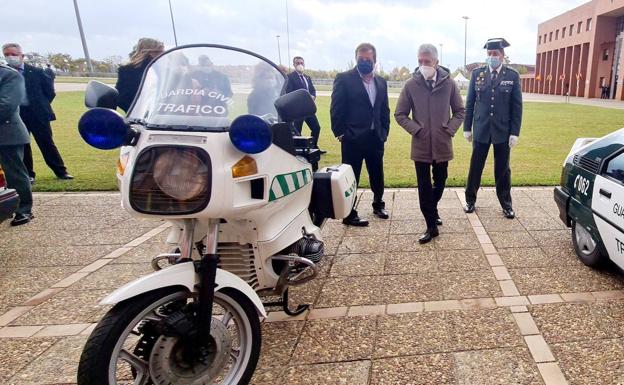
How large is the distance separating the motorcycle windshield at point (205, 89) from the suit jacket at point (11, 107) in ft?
11.4

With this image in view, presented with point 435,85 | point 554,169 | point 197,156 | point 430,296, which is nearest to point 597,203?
point 430,296

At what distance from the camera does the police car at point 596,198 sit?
10.2ft

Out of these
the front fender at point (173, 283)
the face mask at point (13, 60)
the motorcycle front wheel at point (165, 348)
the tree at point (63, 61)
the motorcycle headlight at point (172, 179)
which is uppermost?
the tree at point (63, 61)

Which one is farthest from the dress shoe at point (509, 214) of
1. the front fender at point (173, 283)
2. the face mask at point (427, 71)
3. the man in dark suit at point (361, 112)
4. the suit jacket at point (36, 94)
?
the suit jacket at point (36, 94)

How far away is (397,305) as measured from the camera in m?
3.17

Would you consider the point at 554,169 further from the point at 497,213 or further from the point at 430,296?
the point at 430,296

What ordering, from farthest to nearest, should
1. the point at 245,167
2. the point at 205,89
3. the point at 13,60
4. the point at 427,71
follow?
the point at 13,60, the point at 427,71, the point at 205,89, the point at 245,167

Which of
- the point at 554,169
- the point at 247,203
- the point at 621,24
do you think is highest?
the point at 621,24

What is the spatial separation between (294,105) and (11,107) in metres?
4.23

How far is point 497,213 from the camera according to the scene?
5.28 metres

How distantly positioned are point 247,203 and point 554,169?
7.39 metres

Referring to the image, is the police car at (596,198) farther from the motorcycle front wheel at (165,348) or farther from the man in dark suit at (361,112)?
the motorcycle front wheel at (165,348)

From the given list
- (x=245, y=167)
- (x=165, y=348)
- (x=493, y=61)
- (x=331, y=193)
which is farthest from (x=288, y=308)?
(x=493, y=61)

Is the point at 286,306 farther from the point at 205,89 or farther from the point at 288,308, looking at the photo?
the point at 205,89
